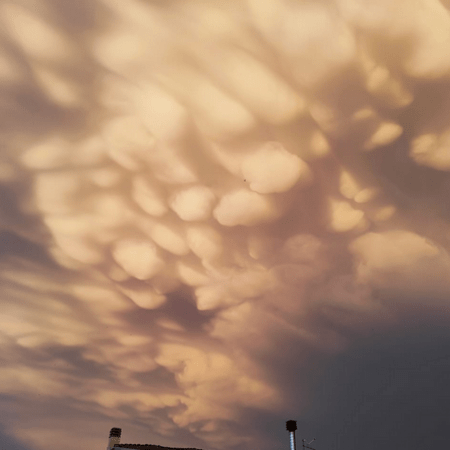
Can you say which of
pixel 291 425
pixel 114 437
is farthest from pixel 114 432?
pixel 291 425

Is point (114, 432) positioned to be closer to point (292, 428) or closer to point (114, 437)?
point (114, 437)

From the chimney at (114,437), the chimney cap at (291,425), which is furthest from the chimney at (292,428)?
the chimney at (114,437)

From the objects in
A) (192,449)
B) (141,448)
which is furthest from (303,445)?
(141,448)

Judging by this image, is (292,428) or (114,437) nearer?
(292,428)

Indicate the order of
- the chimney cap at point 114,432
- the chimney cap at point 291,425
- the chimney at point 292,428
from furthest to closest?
1. the chimney cap at point 114,432
2. the chimney cap at point 291,425
3. the chimney at point 292,428

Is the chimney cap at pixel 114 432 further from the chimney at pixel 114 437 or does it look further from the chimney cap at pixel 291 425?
the chimney cap at pixel 291 425

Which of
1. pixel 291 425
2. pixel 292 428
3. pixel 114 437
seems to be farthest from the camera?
pixel 114 437

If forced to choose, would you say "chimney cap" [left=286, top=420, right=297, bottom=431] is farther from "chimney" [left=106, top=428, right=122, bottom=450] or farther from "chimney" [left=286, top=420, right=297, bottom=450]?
"chimney" [left=106, top=428, right=122, bottom=450]

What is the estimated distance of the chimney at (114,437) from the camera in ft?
111

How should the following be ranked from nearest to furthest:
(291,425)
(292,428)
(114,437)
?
(292,428), (291,425), (114,437)

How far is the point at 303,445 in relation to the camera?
3747 cm

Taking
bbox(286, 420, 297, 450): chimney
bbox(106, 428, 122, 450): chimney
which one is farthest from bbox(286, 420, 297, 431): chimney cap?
bbox(106, 428, 122, 450): chimney

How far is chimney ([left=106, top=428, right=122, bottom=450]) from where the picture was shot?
33909 mm

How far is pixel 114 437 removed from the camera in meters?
34.3
